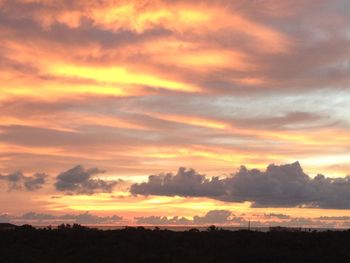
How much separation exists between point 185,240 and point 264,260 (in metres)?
9.35

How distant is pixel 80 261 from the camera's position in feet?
143

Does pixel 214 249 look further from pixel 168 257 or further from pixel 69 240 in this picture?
pixel 69 240

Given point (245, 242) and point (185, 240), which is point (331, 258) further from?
point (185, 240)

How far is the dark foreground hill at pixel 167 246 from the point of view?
147 ft

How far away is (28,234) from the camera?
55219 millimetres

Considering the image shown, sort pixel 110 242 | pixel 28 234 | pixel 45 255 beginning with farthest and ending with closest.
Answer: pixel 28 234 < pixel 110 242 < pixel 45 255

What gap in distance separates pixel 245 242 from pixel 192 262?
9831mm

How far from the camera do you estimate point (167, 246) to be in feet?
160

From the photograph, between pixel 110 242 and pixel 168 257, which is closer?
pixel 168 257

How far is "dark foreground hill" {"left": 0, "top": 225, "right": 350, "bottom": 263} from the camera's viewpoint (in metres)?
44.8

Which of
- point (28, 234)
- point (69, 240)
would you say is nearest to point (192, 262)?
point (69, 240)

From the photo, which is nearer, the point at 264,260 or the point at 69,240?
the point at 264,260

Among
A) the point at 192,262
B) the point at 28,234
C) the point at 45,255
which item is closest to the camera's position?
the point at 192,262

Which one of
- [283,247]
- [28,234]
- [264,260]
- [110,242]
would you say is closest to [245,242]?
[283,247]
